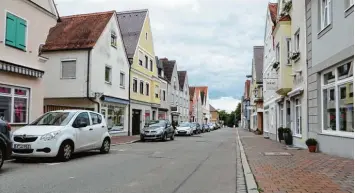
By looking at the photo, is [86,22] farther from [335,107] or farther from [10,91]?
[335,107]

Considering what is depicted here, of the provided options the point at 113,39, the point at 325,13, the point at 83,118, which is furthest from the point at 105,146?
the point at 113,39

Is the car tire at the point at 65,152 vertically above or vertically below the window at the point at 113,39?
below

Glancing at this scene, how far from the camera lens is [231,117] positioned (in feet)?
477

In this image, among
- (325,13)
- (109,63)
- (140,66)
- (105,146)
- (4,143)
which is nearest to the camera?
(4,143)

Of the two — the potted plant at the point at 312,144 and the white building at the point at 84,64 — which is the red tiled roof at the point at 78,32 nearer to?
the white building at the point at 84,64

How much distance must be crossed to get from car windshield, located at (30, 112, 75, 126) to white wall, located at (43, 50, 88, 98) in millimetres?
11833

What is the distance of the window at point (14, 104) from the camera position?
1586 centimetres

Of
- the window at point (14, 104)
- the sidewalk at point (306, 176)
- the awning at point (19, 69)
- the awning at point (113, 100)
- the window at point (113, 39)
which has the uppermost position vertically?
the window at point (113, 39)

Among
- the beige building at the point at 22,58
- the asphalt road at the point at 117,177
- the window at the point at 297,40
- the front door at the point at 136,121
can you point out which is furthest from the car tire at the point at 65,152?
the front door at the point at 136,121

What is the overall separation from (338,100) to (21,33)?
13532 millimetres

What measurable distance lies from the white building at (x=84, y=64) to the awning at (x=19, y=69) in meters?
6.38

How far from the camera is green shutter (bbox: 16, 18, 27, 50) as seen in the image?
1665 centimetres

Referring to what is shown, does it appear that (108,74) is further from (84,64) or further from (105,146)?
(105,146)

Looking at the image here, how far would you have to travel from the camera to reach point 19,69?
16062 millimetres
